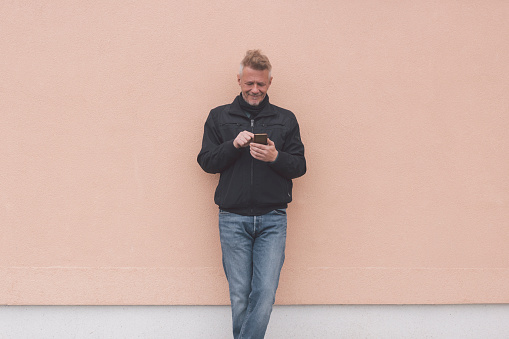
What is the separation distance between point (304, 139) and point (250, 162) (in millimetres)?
669

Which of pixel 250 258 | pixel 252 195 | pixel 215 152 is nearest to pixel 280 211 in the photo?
pixel 252 195

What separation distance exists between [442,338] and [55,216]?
3071 mm

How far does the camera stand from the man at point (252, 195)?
2.51 m

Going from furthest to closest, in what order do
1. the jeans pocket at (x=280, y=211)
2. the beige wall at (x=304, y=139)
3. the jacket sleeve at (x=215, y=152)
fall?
the beige wall at (x=304, y=139) → the jeans pocket at (x=280, y=211) → the jacket sleeve at (x=215, y=152)

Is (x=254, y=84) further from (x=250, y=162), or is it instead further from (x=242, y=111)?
(x=250, y=162)

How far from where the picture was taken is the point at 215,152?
2.53 metres

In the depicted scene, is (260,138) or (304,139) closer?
(260,138)

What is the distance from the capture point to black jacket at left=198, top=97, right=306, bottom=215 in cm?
253

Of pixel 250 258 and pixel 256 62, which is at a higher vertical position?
pixel 256 62

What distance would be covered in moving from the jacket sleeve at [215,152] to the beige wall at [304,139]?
349 mm

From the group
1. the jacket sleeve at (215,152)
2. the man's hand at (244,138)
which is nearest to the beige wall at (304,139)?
the jacket sleeve at (215,152)

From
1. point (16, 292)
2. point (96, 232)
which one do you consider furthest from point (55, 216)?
point (16, 292)

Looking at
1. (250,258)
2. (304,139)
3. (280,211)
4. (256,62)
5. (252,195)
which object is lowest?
(250,258)

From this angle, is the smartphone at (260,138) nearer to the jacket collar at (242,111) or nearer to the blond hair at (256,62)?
the jacket collar at (242,111)
